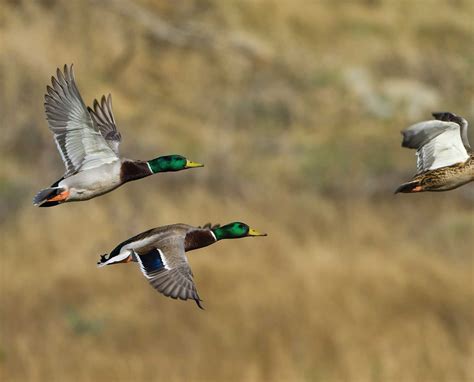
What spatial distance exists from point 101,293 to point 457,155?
10557 mm

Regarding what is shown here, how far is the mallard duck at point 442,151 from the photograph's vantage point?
590 cm

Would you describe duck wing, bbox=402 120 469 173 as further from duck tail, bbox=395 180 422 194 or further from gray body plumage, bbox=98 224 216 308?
gray body plumage, bbox=98 224 216 308

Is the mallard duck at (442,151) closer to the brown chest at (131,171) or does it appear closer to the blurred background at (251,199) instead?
the brown chest at (131,171)

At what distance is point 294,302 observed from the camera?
651 inches

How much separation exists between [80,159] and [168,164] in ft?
1.39

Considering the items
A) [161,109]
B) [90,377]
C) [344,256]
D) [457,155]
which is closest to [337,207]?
[344,256]

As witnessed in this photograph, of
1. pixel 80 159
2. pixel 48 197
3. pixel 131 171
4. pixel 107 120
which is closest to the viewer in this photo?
pixel 48 197

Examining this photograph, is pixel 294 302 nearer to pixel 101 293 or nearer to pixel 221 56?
pixel 101 293

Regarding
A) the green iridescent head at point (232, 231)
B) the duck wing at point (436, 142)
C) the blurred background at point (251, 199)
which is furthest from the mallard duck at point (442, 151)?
the blurred background at point (251, 199)

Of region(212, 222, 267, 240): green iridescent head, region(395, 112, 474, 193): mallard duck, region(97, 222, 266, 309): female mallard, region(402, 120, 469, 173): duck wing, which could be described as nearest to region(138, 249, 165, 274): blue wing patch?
region(97, 222, 266, 309): female mallard

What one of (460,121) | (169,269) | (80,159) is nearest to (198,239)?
(169,269)

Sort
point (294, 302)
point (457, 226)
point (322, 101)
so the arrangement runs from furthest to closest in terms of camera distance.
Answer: point (322, 101)
point (457, 226)
point (294, 302)

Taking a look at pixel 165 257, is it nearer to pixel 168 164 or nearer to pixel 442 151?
pixel 168 164

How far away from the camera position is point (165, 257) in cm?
529
